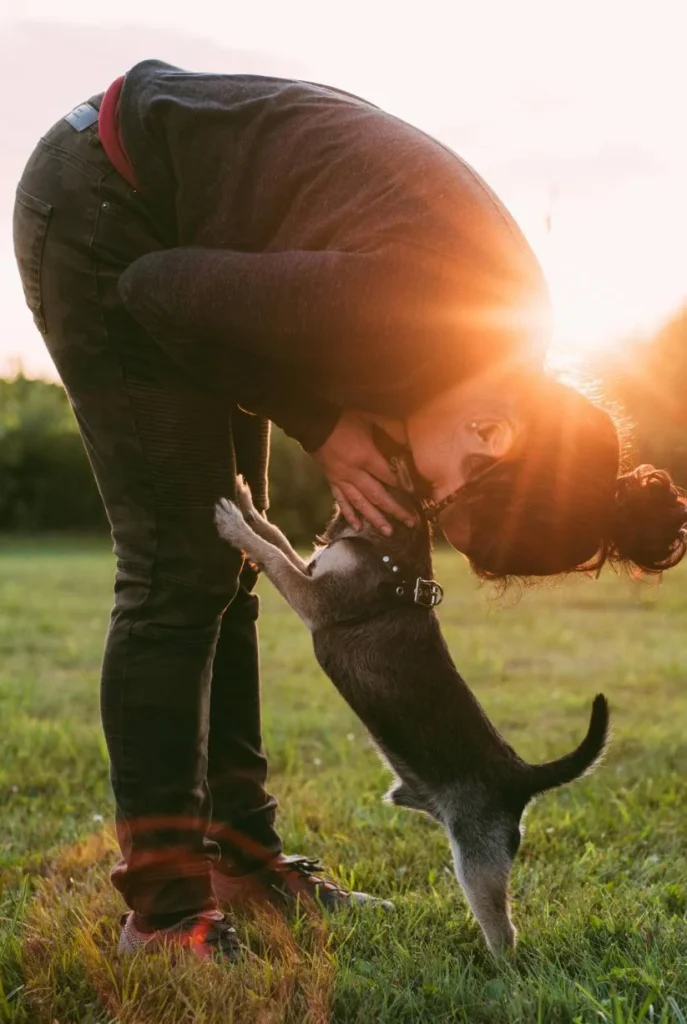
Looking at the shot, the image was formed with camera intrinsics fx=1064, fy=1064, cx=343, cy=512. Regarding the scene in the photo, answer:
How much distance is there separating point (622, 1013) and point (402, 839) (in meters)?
1.59

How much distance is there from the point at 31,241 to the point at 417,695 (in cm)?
153

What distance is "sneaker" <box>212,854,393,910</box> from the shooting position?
3.03 meters

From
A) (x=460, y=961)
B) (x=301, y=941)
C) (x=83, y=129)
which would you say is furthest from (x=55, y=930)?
(x=83, y=129)

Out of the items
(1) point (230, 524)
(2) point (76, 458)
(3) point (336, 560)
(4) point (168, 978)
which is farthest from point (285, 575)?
(2) point (76, 458)

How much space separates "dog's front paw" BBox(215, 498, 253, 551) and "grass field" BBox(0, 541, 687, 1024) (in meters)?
0.69

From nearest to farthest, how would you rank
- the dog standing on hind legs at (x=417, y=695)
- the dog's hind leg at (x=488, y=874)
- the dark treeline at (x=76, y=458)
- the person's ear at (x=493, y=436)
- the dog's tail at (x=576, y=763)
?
the person's ear at (x=493, y=436), the dog's hind leg at (x=488, y=874), the dog standing on hind legs at (x=417, y=695), the dog's tail at (x=576, y=763), the dark treeline at (x=76, y=458)

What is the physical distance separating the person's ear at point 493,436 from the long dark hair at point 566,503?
3 cm

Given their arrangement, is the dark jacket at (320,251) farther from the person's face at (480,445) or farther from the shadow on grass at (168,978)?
the shadow on grass at (168,978)

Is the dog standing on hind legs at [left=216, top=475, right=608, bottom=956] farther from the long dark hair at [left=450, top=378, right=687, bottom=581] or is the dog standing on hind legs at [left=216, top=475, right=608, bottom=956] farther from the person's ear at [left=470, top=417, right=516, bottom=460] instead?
the person's ear at [left=470, top=417, right=516, bottom=460]

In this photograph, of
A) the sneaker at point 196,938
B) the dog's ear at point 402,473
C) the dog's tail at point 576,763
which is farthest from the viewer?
the dog's tail at point 576,763

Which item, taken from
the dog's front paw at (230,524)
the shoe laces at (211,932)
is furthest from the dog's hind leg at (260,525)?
the shoe laces at (211,932)

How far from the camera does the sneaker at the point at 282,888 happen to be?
119 inches

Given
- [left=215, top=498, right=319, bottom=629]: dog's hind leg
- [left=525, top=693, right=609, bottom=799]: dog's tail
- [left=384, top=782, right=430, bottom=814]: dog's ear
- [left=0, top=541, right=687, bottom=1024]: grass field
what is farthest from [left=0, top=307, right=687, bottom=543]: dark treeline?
[left=215, top=498, right=319, bottom=629]: dog's hind leg

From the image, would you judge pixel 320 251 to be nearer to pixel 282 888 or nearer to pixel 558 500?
pixel 558 500
